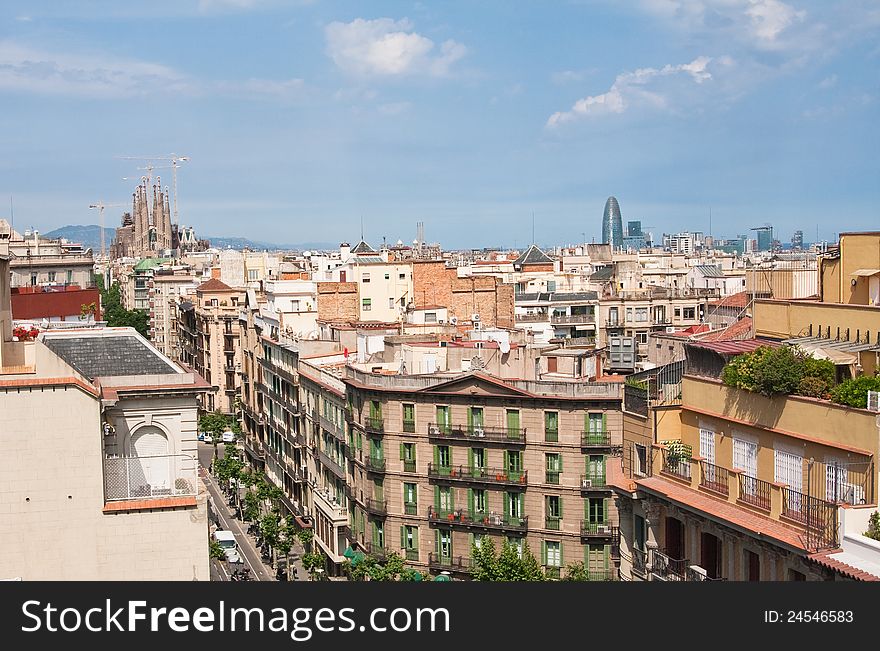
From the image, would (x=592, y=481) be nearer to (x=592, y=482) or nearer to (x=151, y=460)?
(x=592, y=482)

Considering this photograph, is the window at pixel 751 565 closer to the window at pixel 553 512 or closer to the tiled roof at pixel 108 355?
the tiled roof at pixel 108 355

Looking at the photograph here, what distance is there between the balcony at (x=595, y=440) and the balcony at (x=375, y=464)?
870 centimetres

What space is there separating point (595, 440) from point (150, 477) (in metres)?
26.1

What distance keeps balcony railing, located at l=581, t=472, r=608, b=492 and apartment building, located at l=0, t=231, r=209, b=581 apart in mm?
25220

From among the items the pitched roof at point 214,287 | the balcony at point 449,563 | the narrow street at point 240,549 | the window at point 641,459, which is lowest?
the narrow street at point 240,549

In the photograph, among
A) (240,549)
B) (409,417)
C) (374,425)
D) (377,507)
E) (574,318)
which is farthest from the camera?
(574,318)

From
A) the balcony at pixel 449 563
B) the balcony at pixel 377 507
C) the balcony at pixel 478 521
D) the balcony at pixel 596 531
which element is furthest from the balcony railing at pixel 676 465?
the balcony at pixel 377 507

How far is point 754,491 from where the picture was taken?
24.6 meters

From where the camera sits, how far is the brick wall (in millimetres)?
82000

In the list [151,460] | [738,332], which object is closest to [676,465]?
[738,332]

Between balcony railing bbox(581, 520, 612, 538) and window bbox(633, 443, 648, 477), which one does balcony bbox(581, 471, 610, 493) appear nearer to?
balcony railing bbox(581, 520, 612, 538)

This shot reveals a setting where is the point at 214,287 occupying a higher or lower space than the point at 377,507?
higher

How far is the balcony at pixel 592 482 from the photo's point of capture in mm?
47406

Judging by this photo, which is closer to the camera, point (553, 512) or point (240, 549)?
point (553, 512)
